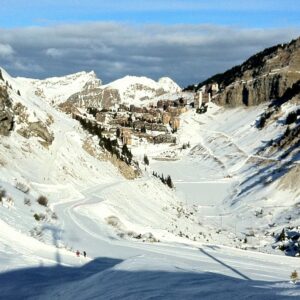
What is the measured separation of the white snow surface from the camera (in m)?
12.9

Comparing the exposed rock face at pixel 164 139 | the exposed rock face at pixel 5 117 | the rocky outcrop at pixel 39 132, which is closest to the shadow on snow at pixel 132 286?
the exposed rock face at pixel 5 117

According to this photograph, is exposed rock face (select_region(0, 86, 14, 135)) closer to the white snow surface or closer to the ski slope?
the white snow surface

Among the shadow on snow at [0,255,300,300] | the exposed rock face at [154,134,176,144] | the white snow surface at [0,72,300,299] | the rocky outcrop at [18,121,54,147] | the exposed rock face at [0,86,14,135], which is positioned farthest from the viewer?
the exposed rock face at [154,134,176,144]

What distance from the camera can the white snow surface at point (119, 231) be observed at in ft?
42.3

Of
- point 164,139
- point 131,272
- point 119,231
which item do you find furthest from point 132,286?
point 164,139

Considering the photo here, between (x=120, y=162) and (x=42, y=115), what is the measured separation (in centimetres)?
1538

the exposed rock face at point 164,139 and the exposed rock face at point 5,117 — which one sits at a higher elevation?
the exposed rock face at point 164,139

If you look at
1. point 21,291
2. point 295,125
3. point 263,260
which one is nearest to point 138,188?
point 263,260

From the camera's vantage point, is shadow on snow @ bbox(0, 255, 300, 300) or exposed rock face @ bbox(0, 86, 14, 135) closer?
shadow on snow @ bbox(0, 255, 300, 300)

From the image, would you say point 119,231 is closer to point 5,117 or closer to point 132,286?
point 5,117

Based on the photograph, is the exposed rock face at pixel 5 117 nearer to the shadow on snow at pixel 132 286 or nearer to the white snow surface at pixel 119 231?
the white snow surface at pixel 119 231

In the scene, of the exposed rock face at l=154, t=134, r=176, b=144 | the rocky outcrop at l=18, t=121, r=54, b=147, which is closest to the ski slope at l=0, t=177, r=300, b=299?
the rocky outcrop at l=18, t=121, r=54, b=147

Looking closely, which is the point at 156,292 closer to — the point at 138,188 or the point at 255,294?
the point at 255,294

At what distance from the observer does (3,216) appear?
984 inches
